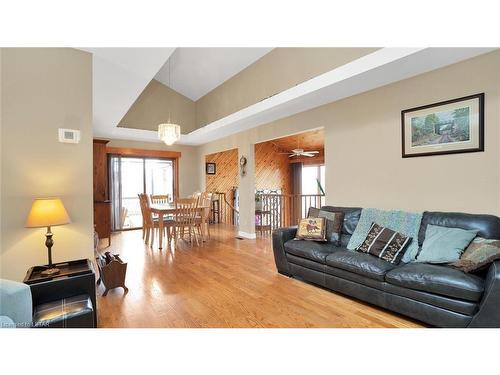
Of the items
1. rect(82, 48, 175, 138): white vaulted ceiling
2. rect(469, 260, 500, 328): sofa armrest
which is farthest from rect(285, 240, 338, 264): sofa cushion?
rect(82, 48, 175, 138): white vaulted ceiling

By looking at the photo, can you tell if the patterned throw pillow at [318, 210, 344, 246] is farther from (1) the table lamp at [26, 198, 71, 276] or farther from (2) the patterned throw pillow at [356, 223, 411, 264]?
(1) the table lamp at [26, 198, 71, 276]

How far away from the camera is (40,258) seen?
7.59 ft

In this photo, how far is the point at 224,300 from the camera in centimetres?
249

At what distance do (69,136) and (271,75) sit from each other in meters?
3.29

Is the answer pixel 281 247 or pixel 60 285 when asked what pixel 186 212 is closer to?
pixel 281 247

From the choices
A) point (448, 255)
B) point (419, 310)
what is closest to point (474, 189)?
point (448, 255)

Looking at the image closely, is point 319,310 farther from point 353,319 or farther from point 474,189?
point 474,189

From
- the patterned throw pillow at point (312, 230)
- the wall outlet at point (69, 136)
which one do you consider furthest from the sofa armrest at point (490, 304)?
the wall outlet at point (69, 136)

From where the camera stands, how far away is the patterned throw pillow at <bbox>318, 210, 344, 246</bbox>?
3.13 meters

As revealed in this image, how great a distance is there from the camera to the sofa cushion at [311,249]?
9.09ft

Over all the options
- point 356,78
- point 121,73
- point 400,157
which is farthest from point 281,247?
point 121,73

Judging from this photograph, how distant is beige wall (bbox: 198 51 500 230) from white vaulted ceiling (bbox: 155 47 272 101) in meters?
1.63

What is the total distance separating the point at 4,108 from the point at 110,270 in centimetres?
178

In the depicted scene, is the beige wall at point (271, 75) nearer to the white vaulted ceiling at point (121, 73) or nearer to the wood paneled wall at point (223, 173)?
the wood paneled wall at point (223, 173)
